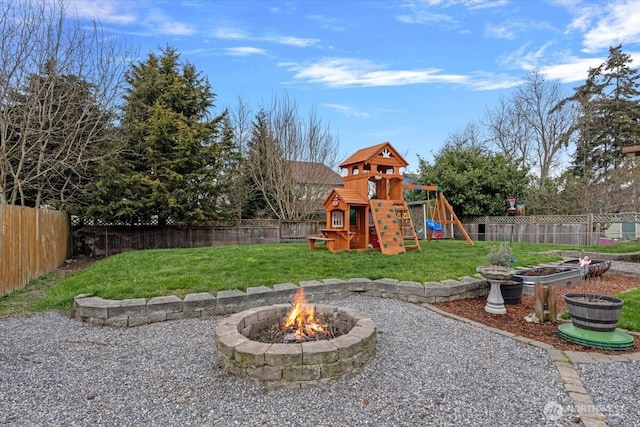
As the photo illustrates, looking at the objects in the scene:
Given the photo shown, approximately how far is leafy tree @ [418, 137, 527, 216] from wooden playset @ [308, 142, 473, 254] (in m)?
6.77

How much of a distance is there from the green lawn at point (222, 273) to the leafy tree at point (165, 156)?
390cm

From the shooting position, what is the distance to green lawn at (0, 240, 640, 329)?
5159 mm

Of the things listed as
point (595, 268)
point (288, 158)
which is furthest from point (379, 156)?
point (288, 158)

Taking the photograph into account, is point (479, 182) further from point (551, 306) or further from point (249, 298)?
point (249, 298)

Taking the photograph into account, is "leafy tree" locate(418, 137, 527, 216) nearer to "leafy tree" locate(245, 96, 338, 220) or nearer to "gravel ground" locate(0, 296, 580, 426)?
"leafy tree" locate(245, 96, 338, 220)

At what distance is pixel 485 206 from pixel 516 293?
1218 centimetres

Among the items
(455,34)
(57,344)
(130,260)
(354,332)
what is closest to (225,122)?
(130,260)

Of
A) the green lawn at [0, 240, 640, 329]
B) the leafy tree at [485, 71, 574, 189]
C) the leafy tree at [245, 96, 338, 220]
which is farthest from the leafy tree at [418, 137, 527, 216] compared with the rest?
the green lawn at [0, 240, 640, 329]

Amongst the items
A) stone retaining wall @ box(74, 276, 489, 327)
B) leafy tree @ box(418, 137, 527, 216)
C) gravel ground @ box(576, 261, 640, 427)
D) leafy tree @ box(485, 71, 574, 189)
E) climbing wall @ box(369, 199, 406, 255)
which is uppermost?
leafy tree @ box(485, 71, 574, 189)

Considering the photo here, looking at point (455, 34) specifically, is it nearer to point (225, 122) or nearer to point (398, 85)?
point (398, 85)

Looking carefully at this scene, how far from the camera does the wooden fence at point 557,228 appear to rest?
12680 millimetres

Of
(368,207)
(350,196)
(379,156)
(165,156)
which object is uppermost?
(165,156)

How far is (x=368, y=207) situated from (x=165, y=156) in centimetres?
805

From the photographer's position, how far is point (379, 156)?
32.7 ft
